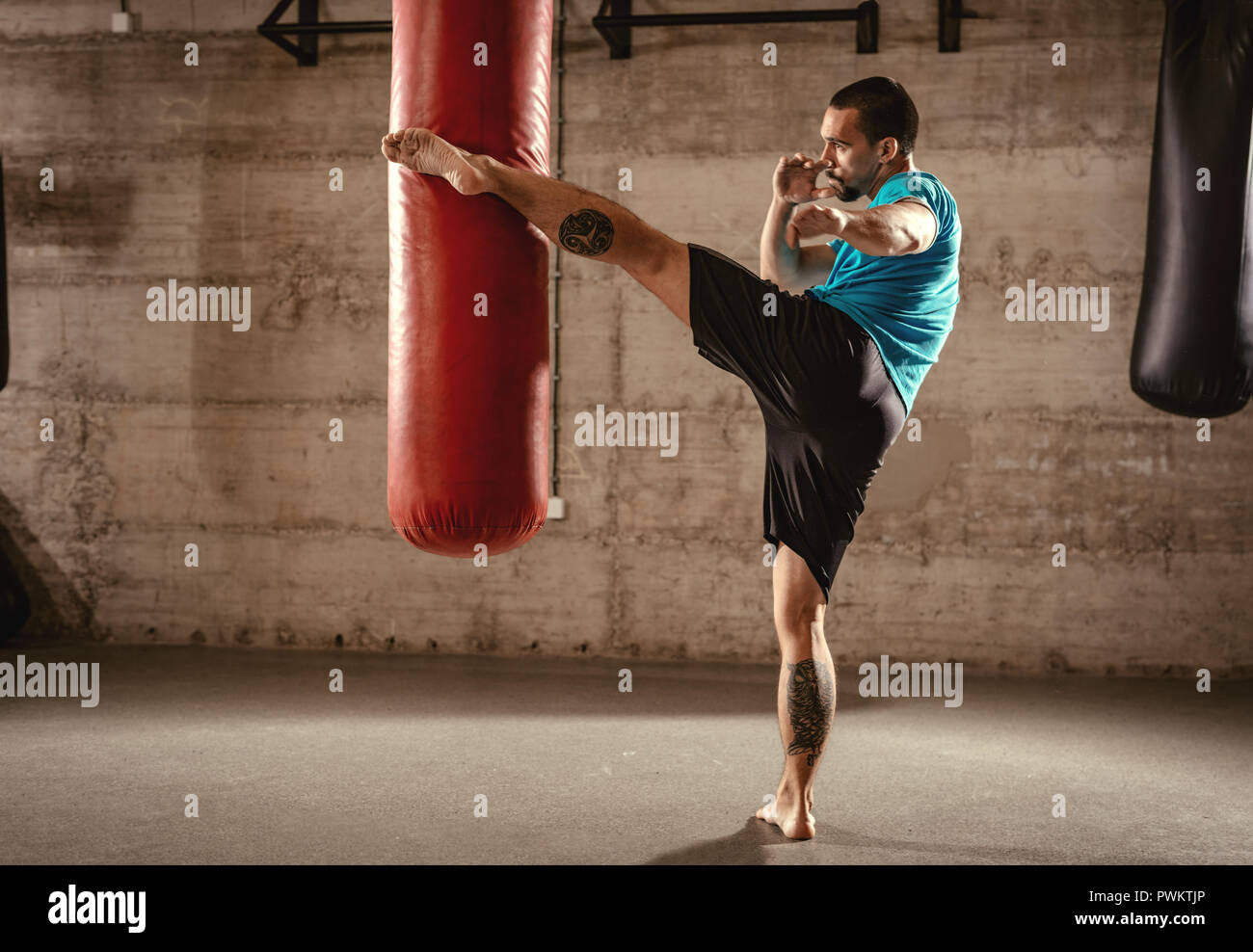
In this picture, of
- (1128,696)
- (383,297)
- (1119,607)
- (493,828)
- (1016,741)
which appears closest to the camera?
(493,828)

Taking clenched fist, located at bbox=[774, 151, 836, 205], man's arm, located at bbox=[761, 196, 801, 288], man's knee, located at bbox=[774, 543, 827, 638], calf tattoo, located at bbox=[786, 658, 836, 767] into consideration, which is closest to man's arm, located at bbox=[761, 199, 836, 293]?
man's arm, located at bbox=[761, 196, 801, 288]

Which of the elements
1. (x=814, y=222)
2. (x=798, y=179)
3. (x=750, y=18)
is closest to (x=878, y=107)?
(x=798, y=179)

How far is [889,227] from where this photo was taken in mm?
1936

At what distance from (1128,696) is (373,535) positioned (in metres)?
3.17

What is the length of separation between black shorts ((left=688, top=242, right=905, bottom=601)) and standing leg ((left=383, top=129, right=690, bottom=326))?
0.06m

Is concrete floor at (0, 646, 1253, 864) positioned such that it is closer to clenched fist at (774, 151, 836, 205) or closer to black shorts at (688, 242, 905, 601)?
black shorts at (688, 242, 905, 601)

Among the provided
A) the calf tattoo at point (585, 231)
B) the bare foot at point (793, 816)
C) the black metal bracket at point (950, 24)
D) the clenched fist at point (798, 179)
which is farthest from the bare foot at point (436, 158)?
the black metal bracket at point (950, 24)

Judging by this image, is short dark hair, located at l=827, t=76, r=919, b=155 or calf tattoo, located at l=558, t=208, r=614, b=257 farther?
short dark hair, located at l=827, t=76, r=919, b=155

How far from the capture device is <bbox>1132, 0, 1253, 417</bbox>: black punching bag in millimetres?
2885

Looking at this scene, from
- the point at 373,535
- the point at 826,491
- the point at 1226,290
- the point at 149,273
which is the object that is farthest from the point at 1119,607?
the point at 149,273

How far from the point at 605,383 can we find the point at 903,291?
7.97 feet

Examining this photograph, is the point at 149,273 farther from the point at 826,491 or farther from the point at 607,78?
the point at 826,491

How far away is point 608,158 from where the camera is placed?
4547mm

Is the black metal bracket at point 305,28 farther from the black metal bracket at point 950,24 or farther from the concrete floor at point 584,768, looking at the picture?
the concrete floor at point 584,768
